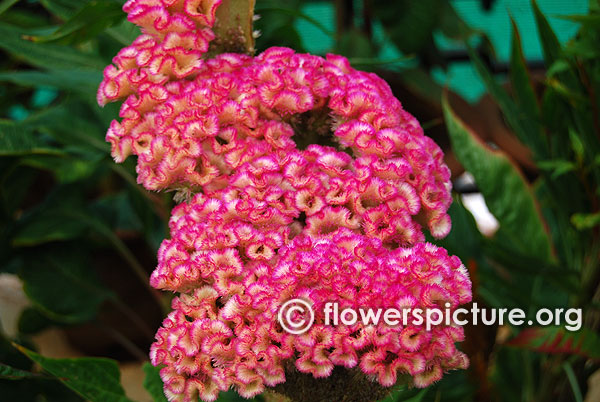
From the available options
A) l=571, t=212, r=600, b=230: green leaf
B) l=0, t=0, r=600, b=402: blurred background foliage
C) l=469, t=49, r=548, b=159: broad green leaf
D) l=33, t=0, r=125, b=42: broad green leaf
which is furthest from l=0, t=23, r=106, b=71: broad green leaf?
l=571, t=212, r=600, b=230: green leaf

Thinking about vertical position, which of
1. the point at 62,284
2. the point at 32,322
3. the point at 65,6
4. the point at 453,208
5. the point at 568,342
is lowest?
the point at 32,322

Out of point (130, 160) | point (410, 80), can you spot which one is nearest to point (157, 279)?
point (130, 160)

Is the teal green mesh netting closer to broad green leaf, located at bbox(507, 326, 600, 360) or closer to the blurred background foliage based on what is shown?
the blurred background foliage

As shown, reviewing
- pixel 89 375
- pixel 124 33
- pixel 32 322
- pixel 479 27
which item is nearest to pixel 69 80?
pixel 124 33

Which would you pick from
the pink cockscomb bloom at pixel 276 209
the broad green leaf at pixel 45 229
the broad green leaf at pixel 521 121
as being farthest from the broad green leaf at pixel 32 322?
the broad green leaf at pixel 521 121

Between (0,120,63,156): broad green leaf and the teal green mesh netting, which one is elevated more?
(0,120,63,156): broad green leaf

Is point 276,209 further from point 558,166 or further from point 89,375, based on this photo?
point 558,166

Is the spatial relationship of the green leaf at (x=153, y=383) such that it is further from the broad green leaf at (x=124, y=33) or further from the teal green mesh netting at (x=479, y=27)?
the teal green mesh netting at (x=479, y=27)
